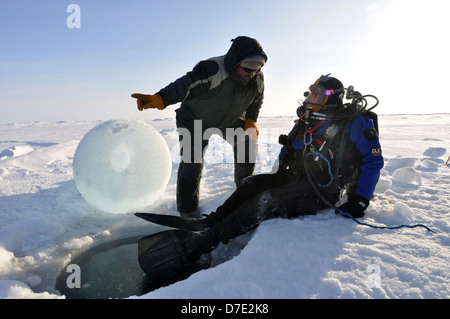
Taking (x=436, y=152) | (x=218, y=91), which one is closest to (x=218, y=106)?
(x=218, y=91)

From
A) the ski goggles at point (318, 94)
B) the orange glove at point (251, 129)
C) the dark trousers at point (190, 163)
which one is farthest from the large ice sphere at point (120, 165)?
the ski goggles at point (318, 94)

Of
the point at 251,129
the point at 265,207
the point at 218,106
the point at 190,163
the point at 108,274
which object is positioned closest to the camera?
the point at 265,207

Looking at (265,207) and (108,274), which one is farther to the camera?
(108,274)

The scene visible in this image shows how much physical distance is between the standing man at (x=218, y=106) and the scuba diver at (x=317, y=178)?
2.58 feet

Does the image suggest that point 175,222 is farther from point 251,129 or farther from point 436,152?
point 436,152

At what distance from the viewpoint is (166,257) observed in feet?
7.81

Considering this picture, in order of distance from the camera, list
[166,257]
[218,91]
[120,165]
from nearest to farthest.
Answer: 1. [166,257]
2. [120,165]
3. [218,91]

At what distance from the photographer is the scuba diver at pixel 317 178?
2.49 meters

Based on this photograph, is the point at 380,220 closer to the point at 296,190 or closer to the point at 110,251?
the point at 296,190

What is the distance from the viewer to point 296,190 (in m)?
2.68

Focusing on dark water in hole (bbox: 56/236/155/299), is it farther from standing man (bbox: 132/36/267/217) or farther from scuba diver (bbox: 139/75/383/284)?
standing man (bbox: 132/36/267/217)

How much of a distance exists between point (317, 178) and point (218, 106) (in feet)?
4.95

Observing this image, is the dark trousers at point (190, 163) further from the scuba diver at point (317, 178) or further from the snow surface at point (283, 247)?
the scuba diver at point (317, 178)
